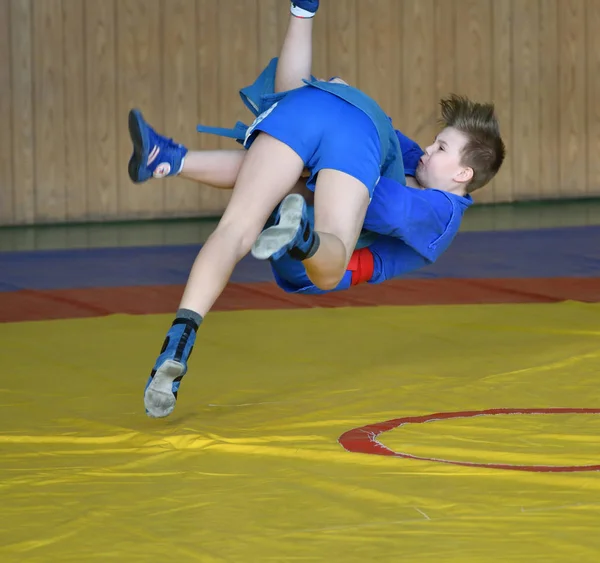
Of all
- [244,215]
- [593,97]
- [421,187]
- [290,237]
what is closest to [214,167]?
[244,215]

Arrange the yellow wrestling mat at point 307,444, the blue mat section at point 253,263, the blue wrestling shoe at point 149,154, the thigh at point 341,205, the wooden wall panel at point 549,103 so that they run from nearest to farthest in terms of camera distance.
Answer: the yellow wrestling mat at point 307,444 < the thigh at point 341,205 < the blue wrestling shoe at point 149,154 < the blue mat section at point 253,263 < the wooden wall panel at point 549,103

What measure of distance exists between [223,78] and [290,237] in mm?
5639

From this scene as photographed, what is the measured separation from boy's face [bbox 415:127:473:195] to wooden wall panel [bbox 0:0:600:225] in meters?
4.89

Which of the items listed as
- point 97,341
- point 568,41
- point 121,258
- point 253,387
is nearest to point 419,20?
point 568,41

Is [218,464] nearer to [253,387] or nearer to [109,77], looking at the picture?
[253,387]

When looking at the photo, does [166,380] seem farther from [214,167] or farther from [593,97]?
[593,97]

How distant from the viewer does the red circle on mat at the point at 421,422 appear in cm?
213

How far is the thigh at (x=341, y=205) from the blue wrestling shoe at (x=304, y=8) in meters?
0.47

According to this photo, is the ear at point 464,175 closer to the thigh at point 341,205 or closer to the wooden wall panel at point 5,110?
the thigh at point 341,205

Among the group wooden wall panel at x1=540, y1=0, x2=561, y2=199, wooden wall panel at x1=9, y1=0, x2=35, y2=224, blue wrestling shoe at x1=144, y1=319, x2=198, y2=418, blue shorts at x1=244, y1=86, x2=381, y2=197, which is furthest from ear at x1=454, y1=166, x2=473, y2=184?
wooden wall panel at x1=540, y1=0, x2=561, y2=199

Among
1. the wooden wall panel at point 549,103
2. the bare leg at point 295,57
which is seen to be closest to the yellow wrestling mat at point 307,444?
the bare leg at point 295,57

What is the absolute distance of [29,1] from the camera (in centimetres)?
737

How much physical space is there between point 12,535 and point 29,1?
20.0ft

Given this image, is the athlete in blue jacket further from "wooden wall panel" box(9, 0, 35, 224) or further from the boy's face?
"wooden wall panel" box(9, 0, 35, 224)
